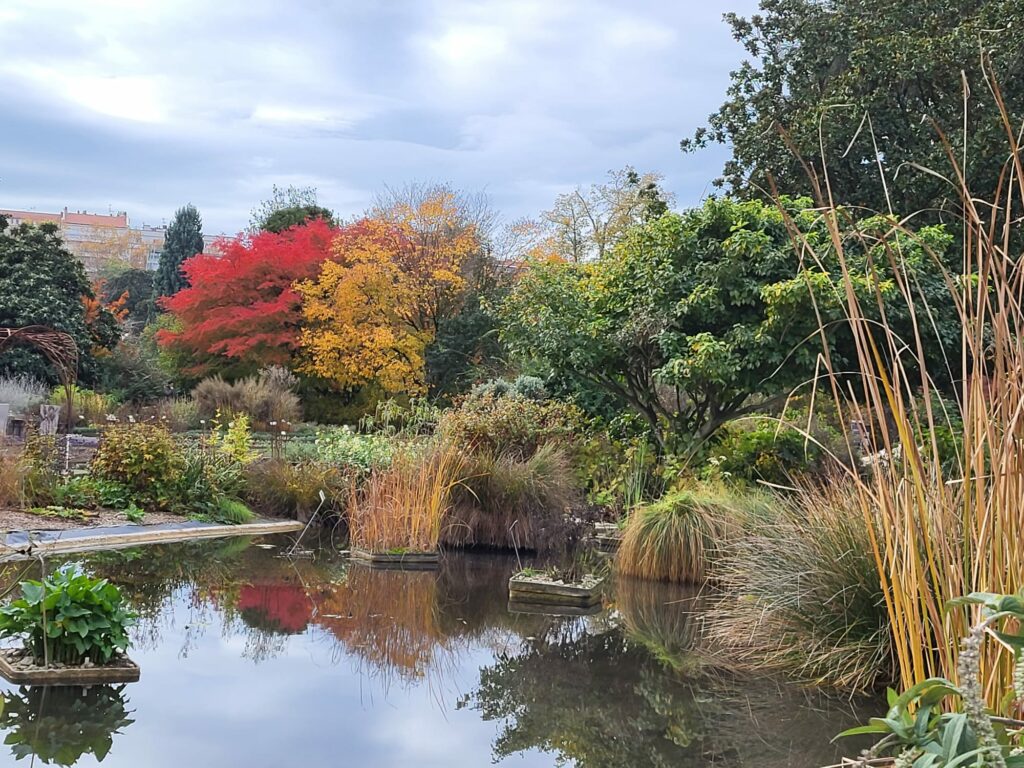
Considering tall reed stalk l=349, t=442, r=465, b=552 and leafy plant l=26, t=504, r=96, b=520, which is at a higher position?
tall reed stalk l=349, t=442, r=465, b=552

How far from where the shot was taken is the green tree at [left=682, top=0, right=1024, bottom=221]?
12.8m

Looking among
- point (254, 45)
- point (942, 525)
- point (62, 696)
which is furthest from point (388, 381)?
point (942, 525)

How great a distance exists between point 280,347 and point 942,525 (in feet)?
61.5

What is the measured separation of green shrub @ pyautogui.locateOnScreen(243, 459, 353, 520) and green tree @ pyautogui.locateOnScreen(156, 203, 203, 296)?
24112 mm

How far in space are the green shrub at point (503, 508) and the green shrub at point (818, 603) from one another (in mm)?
3743

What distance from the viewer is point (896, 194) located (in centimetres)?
1417

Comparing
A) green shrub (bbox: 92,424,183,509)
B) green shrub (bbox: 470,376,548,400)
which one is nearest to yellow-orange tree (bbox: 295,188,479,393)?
green shrub (bbox: 470,376,548,400)

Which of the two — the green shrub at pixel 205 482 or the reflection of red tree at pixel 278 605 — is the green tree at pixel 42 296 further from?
the reflection of red tree at pixel 278 605

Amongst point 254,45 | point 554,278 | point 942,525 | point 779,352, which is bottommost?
point 942,525

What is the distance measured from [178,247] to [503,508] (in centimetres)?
2925

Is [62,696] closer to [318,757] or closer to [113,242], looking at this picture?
[318,757]

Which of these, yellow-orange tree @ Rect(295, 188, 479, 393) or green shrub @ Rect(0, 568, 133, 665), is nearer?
green shrub @ Rect(0, 568, 133, 665)

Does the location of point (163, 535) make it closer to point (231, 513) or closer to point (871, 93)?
point (231, 513)

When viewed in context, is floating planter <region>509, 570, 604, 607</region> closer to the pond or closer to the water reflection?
the pond
